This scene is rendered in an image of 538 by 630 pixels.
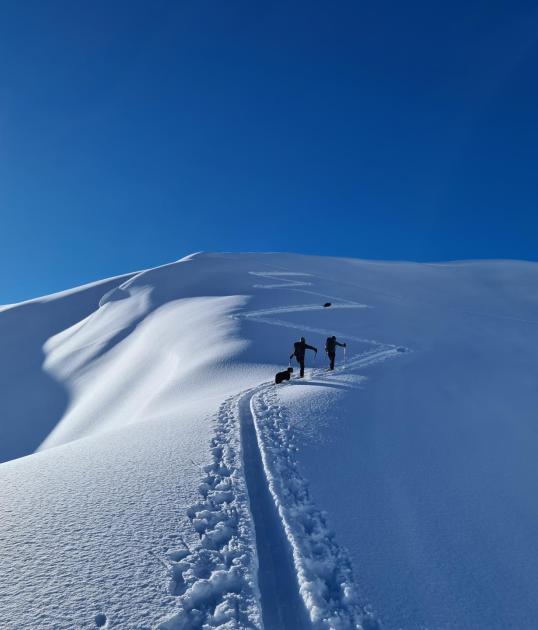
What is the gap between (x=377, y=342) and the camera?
63.2 feet

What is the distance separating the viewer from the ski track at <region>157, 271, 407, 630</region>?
404 cm

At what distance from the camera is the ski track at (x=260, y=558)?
404 centimetres

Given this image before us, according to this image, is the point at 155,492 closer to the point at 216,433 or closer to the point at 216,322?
the point at 216,433

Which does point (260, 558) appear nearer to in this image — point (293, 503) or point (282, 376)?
point (293, 503)

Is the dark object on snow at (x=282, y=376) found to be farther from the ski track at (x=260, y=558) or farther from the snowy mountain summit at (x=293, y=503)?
the ski track at (x=260, y=558)

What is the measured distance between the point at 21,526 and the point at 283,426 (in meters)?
5.03

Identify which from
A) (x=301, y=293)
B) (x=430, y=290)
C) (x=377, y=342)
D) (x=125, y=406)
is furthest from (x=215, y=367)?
(x=430, y=290)

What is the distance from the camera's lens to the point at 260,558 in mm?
4840

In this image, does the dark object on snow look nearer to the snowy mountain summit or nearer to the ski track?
the snowy mountain summit

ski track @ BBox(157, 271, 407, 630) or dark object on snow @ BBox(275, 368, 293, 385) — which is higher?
dark object on snow @ BBox(275, 368, 293, 385)

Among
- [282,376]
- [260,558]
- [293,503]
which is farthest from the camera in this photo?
[282,376]

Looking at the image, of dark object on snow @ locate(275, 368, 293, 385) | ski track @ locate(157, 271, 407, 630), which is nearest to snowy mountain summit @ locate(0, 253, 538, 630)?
ski track @ locate(157, 271, 407, 630)

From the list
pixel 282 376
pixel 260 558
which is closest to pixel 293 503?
pixel 260 558

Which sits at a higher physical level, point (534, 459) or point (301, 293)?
point (301, 293)
